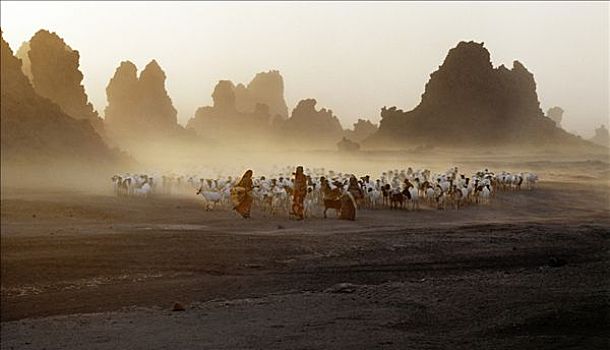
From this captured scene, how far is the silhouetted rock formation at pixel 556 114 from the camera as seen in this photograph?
38.4ft

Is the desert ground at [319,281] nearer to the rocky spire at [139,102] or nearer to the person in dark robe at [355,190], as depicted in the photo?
the person in dark robe at [355,190]

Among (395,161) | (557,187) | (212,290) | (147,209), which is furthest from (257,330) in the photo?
(395,161)

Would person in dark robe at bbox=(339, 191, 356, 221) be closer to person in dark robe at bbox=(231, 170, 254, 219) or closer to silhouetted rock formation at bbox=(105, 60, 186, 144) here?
person in dark robe at bbox=(231, 170, 254, 219)

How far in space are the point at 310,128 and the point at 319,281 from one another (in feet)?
203

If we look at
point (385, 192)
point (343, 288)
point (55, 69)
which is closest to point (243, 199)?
point (385, 192)

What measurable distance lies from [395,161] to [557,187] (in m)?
13.8

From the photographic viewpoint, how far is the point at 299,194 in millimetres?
21969

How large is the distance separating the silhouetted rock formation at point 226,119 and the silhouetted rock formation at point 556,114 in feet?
292

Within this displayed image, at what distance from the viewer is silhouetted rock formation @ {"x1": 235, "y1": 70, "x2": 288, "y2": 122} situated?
126m

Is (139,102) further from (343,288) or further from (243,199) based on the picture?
(343,288)

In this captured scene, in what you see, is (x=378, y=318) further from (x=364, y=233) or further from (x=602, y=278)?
(x=364, y=233)

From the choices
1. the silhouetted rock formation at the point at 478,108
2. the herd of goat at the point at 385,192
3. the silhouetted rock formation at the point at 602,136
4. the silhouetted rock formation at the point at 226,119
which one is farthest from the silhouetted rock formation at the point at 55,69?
the silhouetted rock formation at the point at 602,136

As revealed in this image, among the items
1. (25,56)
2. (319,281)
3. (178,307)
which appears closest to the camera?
(178,307)

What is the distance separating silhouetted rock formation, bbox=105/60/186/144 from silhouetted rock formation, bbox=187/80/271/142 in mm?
12458
